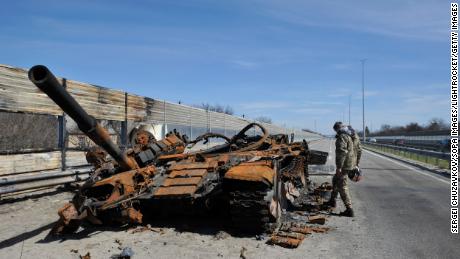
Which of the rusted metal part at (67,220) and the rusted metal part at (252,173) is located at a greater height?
the rusted metal part at (252,173)

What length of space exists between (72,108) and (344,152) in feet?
18.9

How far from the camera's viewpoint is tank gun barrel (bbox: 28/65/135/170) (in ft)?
18.9

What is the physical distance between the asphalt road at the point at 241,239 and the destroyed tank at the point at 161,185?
36 centimetres

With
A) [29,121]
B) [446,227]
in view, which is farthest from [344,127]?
[29,121]

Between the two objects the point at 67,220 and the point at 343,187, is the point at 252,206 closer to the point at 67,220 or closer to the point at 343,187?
the point at 67,220

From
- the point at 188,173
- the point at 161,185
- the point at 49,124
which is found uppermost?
the point at 49,124

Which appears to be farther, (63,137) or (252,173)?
(63,137)

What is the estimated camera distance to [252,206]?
271 inches

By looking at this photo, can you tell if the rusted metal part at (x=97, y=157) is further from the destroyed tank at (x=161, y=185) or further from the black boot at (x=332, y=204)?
the black boot at (x=332, y=204)

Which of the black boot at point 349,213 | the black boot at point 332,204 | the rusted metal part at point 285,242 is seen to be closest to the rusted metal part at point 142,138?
the rusted metal part at point 285,242

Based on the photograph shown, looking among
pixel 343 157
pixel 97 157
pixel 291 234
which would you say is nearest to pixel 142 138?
pixel 97 157

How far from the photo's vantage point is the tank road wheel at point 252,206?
6898 mm

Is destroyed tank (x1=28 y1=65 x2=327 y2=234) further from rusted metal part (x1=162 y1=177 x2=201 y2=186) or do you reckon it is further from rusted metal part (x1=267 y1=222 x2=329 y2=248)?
rusted metal part (x1=267 y1=222 x2=329 y2=248)

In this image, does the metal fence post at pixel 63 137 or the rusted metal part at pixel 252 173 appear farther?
the metal fence post at pixel 63 137
